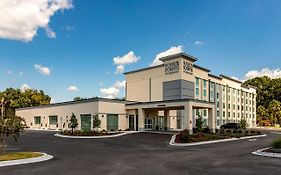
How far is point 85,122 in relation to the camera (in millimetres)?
45500

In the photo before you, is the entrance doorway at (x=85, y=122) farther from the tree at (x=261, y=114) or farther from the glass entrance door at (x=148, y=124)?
the tree at (x=261, y=114)

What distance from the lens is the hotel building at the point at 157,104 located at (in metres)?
43.8

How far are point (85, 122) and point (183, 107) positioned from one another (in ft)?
50.9

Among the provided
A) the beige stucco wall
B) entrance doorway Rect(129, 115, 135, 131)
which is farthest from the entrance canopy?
the beige stucco wall

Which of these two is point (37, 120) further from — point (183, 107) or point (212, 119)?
point (212, 119)

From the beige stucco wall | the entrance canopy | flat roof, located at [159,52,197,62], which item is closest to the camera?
the entrance canopy

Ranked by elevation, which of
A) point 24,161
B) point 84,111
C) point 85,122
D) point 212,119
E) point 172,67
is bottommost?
point 24,161

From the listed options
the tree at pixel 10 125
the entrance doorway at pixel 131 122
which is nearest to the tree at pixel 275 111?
the entrance doorway at pixel 131 122

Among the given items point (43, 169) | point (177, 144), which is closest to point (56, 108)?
point (177, 144)

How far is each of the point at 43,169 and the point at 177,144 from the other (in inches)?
641

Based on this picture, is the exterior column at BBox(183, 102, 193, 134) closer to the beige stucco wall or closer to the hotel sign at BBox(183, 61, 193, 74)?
the beige stucco wall

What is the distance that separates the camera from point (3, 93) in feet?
264

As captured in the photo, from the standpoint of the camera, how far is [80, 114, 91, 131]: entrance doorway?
4475 cm

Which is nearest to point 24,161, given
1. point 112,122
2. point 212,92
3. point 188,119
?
point 188,119
